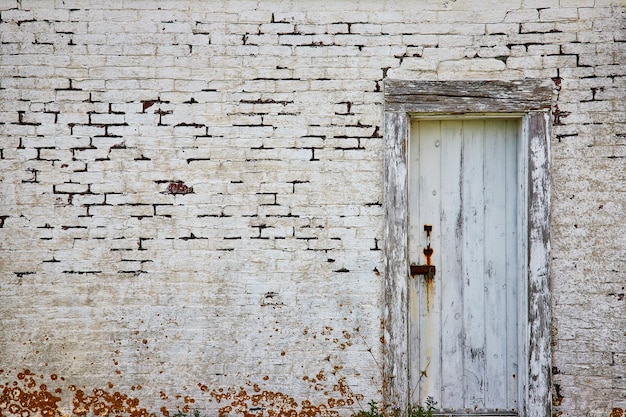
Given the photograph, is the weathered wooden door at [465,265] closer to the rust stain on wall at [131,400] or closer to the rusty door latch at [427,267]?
the rusty door latch at [427,267]

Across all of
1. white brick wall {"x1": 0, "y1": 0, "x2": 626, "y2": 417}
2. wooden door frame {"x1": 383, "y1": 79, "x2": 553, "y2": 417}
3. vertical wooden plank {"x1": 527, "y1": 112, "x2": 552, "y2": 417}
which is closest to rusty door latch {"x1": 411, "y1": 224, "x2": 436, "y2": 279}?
wooden door frame {"x1": 383, "y1": 79, "x2": 553, "y2": 417}

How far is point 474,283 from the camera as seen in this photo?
197 inches

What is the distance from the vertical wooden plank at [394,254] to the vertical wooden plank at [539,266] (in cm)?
88

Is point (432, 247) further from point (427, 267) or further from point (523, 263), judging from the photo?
point (523, 263)

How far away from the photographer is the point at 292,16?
4.90 meters

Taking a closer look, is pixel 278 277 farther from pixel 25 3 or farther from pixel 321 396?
pixel 25 3

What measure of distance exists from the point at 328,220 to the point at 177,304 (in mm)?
1225

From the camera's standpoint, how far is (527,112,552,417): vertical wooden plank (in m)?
4.82

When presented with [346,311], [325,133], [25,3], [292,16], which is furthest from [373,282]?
[25,3]

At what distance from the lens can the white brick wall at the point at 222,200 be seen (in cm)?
488

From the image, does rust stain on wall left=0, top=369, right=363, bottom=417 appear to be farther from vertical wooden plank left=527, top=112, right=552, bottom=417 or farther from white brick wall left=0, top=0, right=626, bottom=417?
vertical wooden plank left=527, top=112, right=552, bottom=417

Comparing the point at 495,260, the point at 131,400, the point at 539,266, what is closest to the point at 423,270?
the point at 495,260

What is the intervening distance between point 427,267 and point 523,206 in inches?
31.6

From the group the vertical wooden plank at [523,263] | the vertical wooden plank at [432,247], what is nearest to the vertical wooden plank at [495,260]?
the vertical wooden plank at [523,263]
